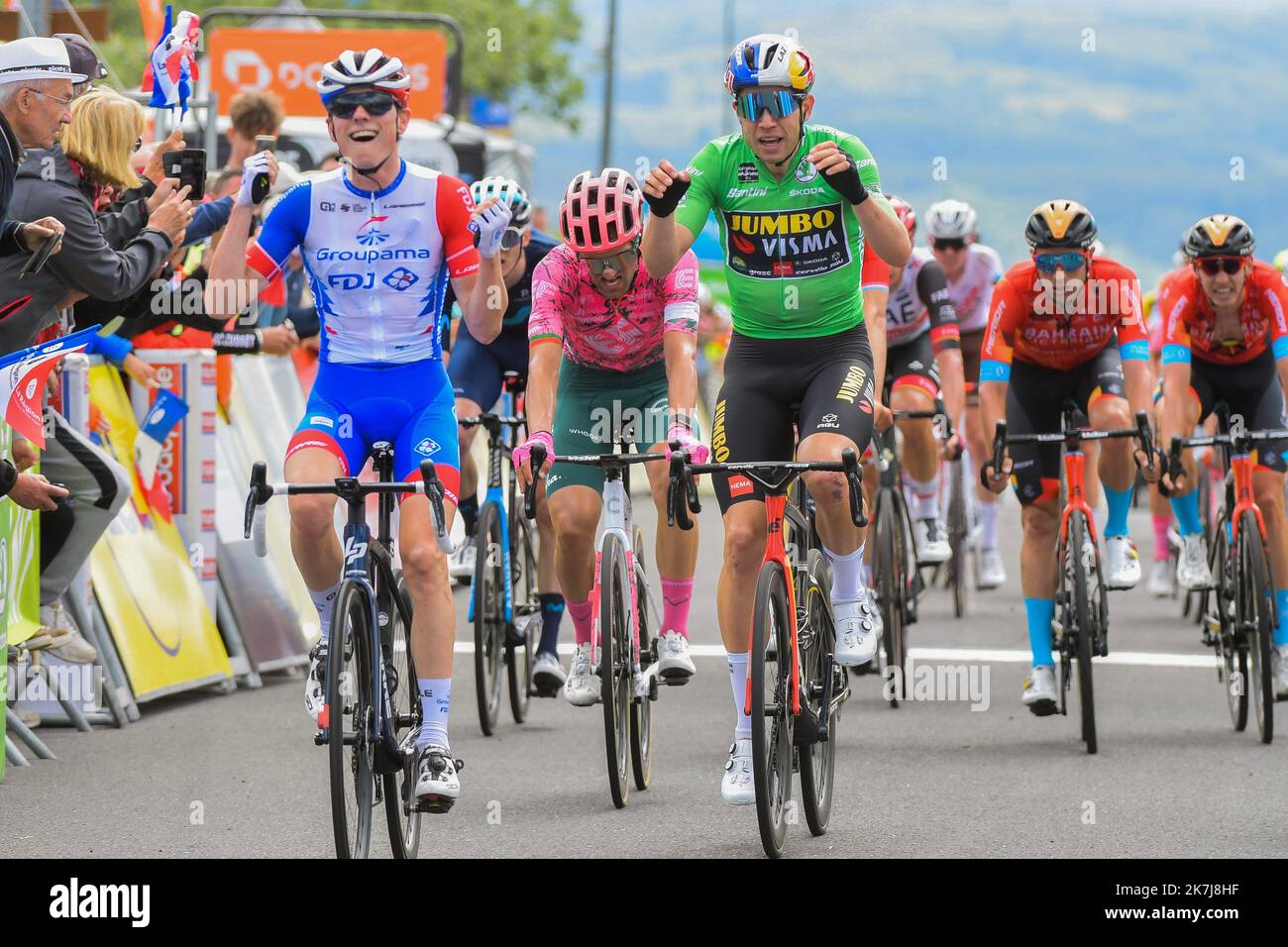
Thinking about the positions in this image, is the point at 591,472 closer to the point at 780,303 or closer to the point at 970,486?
the point at 780,303

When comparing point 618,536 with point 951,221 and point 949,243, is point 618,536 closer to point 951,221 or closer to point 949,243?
point 951,221

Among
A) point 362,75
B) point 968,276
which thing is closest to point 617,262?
point 362,75

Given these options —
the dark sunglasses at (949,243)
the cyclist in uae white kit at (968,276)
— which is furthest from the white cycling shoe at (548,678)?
the dark sunglasses at (949,243)

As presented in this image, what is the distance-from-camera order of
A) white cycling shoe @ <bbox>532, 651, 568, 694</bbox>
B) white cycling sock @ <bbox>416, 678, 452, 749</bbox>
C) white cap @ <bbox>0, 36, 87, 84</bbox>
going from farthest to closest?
white cycling shoe @ <bbox>532, 651, 568, 694</bbox> < white cap @ <bbox>0, 36, 87, 84</bbox> < white cycling sock @ <bbox>416, 678, 452, 749</bbox>

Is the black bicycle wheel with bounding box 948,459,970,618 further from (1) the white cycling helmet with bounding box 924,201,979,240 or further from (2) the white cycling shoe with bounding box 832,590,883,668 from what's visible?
(2) the white cycling shoe with bounding box 832,590,883,668

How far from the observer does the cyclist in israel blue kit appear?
8893 mm

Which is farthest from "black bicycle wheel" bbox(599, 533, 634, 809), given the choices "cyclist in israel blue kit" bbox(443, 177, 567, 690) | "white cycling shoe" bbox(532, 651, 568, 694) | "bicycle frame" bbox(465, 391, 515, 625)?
"bicycle frame" bbox(465, 391, 515, 625)

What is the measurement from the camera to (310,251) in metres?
6.43

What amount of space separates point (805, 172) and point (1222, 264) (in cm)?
311

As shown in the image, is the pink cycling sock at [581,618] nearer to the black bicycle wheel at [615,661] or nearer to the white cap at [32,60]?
the black bicycle wheel at [615,661]

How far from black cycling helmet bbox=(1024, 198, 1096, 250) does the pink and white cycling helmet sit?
2.22m

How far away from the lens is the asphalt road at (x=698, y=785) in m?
6.51

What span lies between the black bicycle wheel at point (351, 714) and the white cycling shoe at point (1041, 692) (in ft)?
12.2
